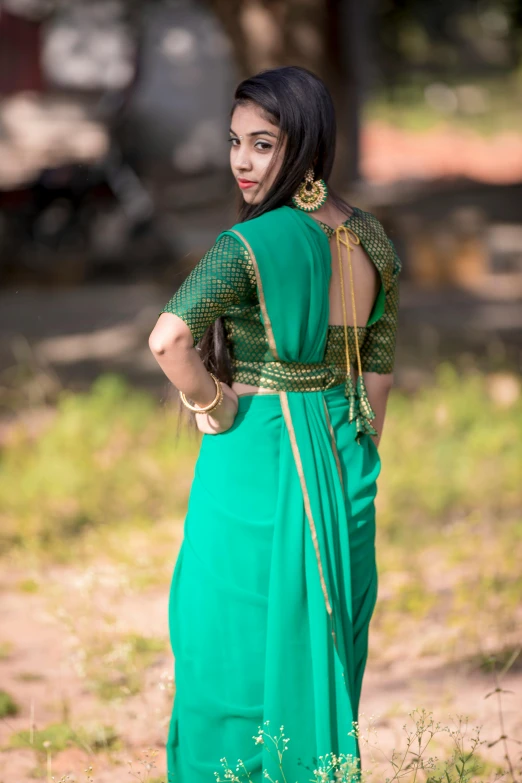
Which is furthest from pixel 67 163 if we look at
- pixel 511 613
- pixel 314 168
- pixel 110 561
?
pixel 314 168

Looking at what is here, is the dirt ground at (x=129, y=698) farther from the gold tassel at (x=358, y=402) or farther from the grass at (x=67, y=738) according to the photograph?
the gold tassel at (x=358, y=402)

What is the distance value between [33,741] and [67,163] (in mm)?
9707

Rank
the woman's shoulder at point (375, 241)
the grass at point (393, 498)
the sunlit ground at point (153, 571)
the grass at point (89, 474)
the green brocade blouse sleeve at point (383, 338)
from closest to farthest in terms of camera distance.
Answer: the woman's shoulder at point (375, 241) < the green brocade blouse sleeve at point (383, 338) < the sunlit ground at point (153, 571) < the grass at point (393, 498) < the grass at point (89, 474)

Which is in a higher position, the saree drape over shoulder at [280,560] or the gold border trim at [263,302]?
the gold border trim at [263,302]

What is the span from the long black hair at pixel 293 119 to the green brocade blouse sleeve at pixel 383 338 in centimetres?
36

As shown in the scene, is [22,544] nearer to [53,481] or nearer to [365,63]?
[53,481]

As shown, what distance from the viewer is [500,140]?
22.1 meters

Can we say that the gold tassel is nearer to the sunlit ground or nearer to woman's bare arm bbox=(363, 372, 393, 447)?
woman's bare arm bbox=(363, 372, 393, 447)

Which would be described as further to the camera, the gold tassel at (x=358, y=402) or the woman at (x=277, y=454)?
the gold tassel at (x=358, y=402)

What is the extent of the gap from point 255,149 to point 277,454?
26.0 inches

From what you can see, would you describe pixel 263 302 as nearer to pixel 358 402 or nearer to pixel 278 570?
pixel 358 402

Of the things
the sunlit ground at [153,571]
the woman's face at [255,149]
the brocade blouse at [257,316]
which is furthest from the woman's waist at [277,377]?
the sunlit ground at [153,571]

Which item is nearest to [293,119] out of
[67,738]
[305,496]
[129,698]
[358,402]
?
[358,402]

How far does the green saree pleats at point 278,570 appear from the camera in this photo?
7.16 feet
